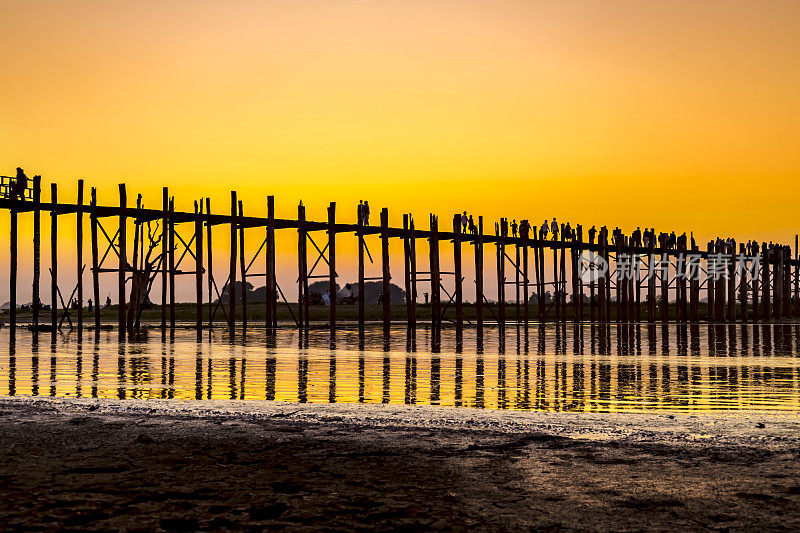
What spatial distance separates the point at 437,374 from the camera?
1180 centimetres

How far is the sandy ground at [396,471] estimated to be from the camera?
156 inches

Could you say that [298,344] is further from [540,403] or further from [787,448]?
[787,448]

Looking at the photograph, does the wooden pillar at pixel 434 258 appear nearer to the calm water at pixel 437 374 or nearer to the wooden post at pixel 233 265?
the wooden post at pixel 233 265

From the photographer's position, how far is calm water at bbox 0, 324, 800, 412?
29.0 ft

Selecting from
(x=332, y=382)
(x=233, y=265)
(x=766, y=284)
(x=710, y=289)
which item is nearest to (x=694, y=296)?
(x=710, y=289)

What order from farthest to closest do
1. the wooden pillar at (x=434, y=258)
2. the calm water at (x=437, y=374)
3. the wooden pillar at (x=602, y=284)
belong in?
1. the wooden pillar at (x=602, y=284)
2. the wooden pillar at (x=434, y=258)
3. the calm water at (x=437, y=374)

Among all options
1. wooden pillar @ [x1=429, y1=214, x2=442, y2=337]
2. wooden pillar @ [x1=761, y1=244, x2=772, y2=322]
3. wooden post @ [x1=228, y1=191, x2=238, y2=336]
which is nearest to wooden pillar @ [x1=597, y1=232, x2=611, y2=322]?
wooden pillar @ [x1=429, y1=214, x2=442, y2=337]

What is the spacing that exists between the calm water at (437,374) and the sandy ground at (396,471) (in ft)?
4.50

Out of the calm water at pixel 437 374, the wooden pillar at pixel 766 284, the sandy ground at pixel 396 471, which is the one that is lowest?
the calm water at pixel 437 374

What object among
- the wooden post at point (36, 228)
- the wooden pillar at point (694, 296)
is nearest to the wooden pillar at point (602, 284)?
the wooden pillar at point (694, 296)

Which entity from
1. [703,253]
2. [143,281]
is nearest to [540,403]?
[143,281]

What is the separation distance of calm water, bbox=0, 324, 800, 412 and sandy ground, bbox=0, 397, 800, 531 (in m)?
1.37

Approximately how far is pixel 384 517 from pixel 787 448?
310cm

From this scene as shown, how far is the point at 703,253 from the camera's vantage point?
49.5 meters
